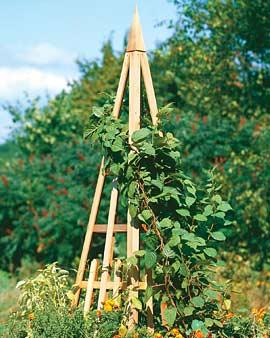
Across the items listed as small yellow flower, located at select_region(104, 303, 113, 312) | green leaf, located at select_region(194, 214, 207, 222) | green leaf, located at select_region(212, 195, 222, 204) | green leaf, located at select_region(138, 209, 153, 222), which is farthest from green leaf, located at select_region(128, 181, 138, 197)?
small yellow flower, located at select_region(104, 303, 113, 312)

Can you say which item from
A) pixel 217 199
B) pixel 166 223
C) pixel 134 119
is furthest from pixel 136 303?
pixel 134 119

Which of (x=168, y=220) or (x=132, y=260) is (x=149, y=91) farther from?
(x=132, y=260)

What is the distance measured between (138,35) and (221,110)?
6.35m

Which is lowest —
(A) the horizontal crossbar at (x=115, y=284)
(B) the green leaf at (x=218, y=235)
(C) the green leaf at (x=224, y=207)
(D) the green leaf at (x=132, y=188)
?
(A) the horizontal crossbar at (x=115, y=284)

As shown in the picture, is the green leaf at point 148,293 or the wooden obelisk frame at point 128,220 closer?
the green leaf at point 148,293

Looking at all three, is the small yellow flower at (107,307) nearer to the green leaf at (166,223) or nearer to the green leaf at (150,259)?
the green leaf at (150,259)

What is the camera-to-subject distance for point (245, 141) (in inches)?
417

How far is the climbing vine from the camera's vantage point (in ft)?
16.6

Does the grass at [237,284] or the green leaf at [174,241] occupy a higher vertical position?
the green leaf at [174,241]

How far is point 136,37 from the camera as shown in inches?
217

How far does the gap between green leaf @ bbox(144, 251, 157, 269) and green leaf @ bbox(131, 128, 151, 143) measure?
2.40ft

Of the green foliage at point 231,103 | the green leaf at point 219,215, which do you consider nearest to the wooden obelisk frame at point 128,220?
the green leaf at point 219,215

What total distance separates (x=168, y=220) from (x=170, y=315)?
1.98 feet

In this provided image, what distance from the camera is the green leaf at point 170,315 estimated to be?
4.97 meters
